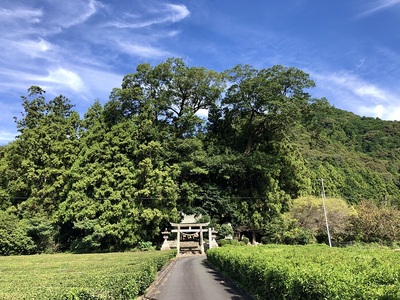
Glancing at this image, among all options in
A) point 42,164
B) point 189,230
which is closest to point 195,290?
point 189,230

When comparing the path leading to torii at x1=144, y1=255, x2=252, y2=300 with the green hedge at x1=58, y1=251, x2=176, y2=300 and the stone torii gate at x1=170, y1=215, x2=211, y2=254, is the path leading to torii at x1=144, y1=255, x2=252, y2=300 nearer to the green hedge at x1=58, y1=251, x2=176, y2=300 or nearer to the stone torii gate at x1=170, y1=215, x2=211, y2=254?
the green hedge at x1=58, y1=251, x2=176, y2=300

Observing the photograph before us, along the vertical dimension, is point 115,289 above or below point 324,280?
below

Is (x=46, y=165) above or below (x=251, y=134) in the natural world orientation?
below

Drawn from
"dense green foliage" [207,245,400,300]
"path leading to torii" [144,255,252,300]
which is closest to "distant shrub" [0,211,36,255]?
"path leading to torii" [144,255,252,300]

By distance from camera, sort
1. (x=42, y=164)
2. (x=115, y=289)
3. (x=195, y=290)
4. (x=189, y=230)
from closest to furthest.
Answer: (x=115, y=289) < (x=195, y=290) < (x=189, y=230) < (x=42, y=164)

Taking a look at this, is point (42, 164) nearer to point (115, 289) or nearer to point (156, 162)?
point (156, 162)

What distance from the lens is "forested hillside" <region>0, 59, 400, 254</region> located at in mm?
31828

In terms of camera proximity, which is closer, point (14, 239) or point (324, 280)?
point (324, 280)

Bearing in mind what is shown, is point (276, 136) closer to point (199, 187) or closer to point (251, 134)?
point (251, 134)

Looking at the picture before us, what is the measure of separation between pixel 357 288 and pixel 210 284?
8995 millimetres

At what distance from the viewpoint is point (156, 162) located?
34.7 m

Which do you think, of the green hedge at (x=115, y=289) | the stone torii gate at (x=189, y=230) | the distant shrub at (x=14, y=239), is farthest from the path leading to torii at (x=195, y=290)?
the distant shrub at (x=14, y=239)

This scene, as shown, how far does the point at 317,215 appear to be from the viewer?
33.1 m

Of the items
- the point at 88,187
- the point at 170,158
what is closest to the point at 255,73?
the point at 170,158
